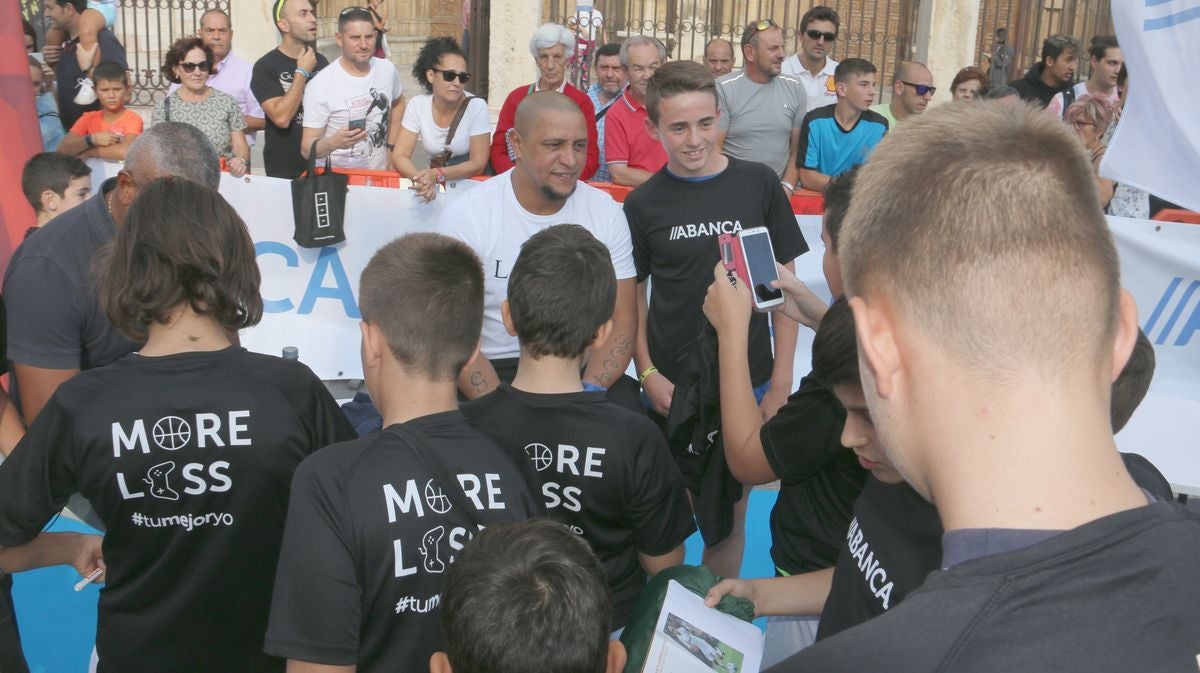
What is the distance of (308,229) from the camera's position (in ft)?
21.7

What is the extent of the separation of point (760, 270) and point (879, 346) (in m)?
2.40

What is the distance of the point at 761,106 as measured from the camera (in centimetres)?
805

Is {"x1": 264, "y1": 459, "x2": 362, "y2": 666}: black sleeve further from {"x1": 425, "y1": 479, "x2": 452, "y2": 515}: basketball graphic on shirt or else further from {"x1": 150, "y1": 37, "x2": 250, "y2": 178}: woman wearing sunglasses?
{"x1": 150, "y1": 37, "x2": 250, "y2": 178}: woman wearing sunglasses

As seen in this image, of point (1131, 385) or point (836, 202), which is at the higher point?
point (836, 202)

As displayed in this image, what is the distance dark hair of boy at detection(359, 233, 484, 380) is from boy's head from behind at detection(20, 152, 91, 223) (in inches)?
125

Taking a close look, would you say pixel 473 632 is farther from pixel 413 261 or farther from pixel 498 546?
pixel 413 261

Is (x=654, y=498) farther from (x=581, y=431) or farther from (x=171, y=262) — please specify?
→ (x=171, y=262)

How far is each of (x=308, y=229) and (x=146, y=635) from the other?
4.28m

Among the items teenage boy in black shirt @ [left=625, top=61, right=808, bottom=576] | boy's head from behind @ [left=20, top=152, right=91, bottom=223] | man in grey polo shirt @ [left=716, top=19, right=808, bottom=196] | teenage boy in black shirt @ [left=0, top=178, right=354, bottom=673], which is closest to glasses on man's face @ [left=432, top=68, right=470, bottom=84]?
man in grey polo shirt @ [left=716, top=19, right=808, bottom=196]

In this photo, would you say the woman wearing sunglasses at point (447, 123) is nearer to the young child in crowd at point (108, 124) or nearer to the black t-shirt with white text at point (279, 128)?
the black t-shirt with white text at point (279, 128)

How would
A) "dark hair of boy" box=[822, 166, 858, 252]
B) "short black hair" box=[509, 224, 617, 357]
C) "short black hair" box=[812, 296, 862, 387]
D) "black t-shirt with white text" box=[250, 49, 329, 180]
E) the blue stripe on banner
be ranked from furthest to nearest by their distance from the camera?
"black t-shirt with white text" box=[250, 49, 329, 180]
"dark hair of boy" box=[822, 166, 858, 252]
the blue stripe on banner
"short black hair" box=[509, 224, 617, 357]
"short black hair" box=[812, 296, 862, 387]

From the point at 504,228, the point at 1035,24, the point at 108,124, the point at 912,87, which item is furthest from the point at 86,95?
the point at 1035,24

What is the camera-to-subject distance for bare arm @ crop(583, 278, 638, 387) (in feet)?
14.0

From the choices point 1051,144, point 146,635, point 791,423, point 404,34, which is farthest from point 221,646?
point 404,34
